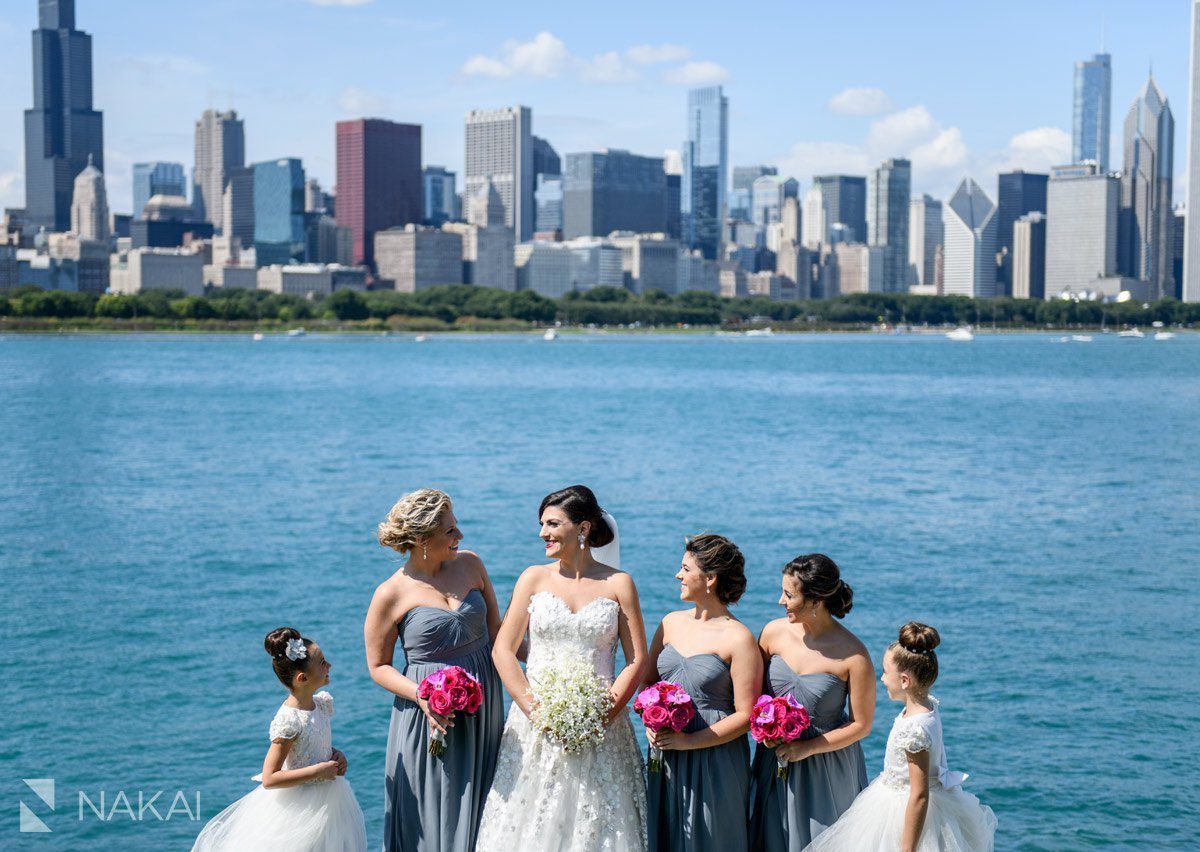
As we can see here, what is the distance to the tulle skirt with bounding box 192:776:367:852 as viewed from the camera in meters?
6.87

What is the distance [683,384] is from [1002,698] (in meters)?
82.1

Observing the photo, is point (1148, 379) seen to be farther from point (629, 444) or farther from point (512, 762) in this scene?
point (512, 762)

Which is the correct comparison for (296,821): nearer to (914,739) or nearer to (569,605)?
(569,605)

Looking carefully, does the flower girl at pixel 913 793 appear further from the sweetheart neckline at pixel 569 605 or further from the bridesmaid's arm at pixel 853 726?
the sweetheart neckline at pixel 569 605

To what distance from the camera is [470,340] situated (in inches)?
7338

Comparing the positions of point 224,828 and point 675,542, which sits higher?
point 224,828

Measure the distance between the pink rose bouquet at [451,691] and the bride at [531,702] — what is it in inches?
6.6

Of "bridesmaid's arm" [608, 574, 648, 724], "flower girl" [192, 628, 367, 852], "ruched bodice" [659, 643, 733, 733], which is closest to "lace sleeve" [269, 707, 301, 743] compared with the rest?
"flower girl" [192, 628, 367, 852]

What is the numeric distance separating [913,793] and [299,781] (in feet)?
9.39

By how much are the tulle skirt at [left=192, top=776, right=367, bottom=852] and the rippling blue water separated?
652 centimetres

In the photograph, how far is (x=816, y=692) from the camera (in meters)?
6.62

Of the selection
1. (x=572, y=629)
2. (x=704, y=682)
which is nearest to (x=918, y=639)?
(x=704, y=682)

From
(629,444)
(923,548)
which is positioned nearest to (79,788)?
(923,548)

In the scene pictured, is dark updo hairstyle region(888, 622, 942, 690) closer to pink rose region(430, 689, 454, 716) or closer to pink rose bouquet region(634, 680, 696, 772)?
pink rose bouquet region(634, 680, 696, 772)
